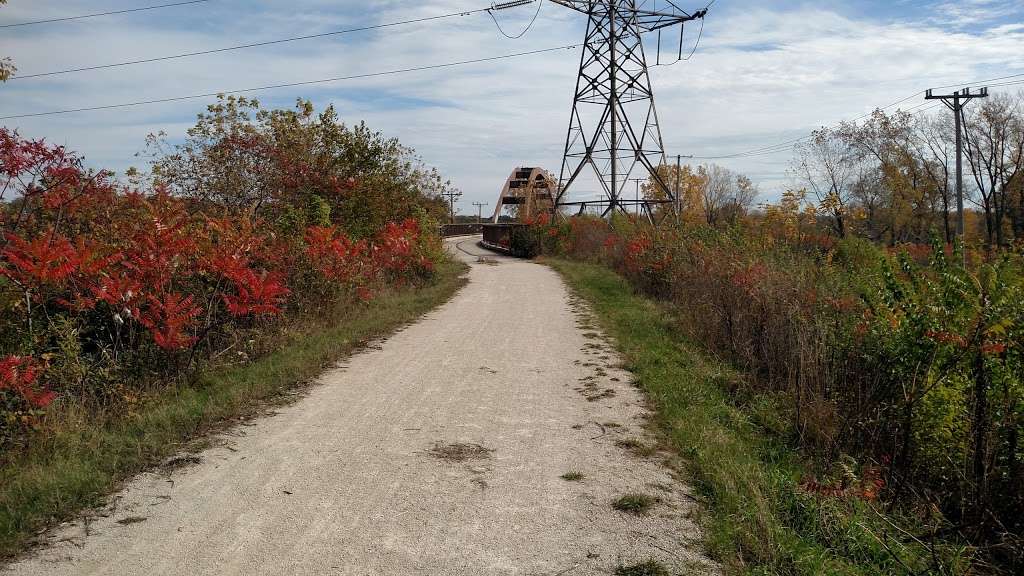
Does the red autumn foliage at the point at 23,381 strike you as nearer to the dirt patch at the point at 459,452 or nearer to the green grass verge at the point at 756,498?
the dirt patch at the point at 459,452

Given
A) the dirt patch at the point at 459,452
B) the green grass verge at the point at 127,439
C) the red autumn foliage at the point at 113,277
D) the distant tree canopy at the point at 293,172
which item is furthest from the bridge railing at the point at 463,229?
the dirt patch at the point at 459,452

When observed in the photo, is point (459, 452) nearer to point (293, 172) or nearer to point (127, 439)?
point (127, 439)

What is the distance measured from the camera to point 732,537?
3926 millimetres

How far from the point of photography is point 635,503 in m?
4.39

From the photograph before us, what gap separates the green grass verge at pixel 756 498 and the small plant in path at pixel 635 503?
34 cm

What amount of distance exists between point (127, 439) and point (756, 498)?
455 centimetres

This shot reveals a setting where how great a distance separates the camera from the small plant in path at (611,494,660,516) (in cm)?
433

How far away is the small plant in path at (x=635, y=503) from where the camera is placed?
433cm

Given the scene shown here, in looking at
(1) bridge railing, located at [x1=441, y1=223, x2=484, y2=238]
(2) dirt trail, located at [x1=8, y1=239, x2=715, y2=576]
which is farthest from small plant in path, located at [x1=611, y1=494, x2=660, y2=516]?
(1) bridge railing, located at [x1=441, y1=223, x2=484, y2=238]

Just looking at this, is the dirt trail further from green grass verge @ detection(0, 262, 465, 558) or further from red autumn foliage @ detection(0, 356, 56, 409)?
red autumn foliage @ detection(0, 356, 56, 409)

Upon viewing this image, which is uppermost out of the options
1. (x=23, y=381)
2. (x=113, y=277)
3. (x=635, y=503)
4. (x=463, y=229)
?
(x=463, y=229)

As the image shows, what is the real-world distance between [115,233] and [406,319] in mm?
5371

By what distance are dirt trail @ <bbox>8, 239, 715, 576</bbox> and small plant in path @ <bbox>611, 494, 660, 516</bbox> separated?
0.06 metres

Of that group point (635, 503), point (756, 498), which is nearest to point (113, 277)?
point (635, 503)
